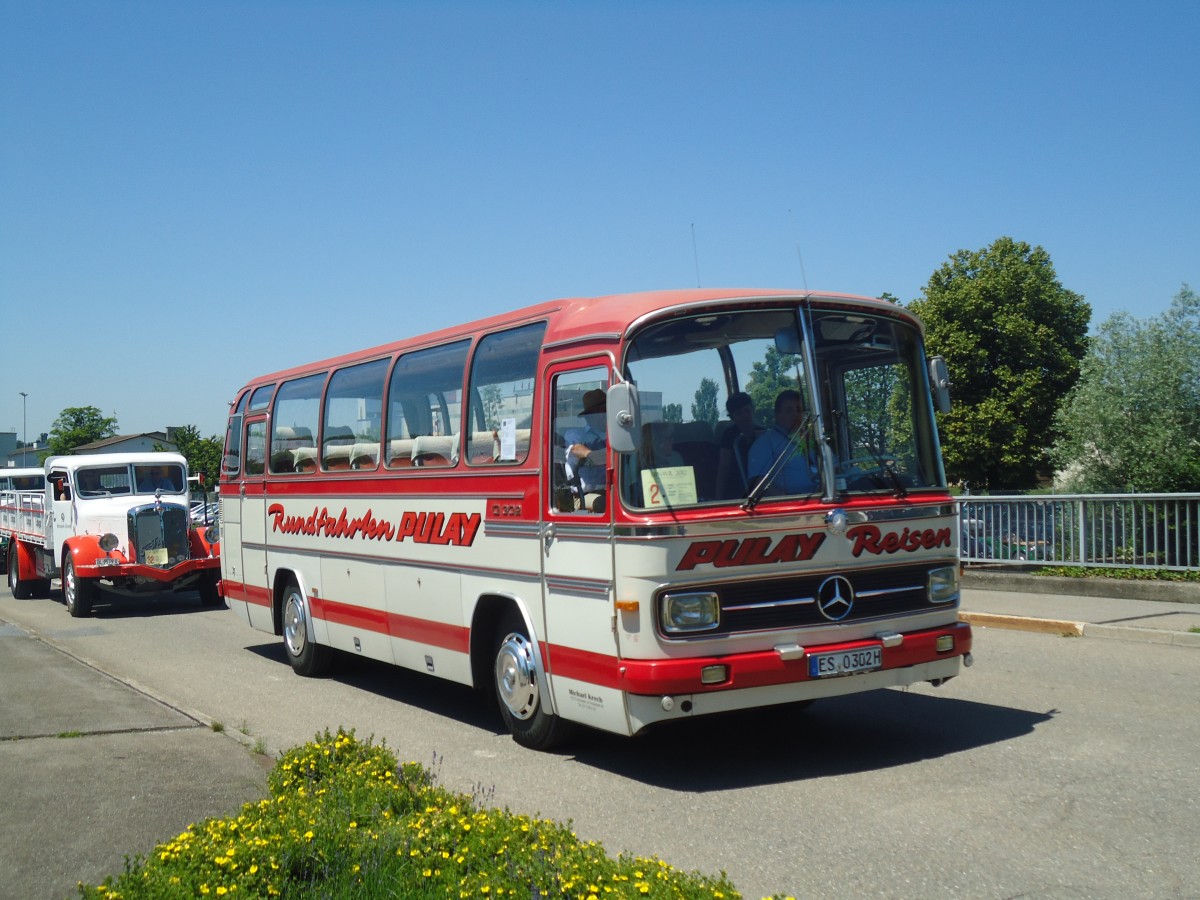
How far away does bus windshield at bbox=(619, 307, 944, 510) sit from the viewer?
7.19 meters

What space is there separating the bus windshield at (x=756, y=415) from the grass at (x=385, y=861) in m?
2.39

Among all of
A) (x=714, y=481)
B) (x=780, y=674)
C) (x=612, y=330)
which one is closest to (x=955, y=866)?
(x=780, y=674)

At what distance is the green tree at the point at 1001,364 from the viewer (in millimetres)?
44344

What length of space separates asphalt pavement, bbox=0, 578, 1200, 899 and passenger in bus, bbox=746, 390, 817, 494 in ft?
11.7

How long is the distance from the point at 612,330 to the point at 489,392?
178 centimetres

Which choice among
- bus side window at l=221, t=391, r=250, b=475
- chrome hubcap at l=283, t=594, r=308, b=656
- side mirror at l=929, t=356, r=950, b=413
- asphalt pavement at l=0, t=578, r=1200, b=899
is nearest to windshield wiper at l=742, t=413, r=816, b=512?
side mirror at l=929, t=356, r=950, b=413

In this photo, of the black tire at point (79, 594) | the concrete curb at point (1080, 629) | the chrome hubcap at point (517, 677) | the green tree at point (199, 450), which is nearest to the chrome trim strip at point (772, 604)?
the chrome hubcap at point (517, 677)

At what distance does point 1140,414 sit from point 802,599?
18.6 m

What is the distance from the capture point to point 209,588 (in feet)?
70.2

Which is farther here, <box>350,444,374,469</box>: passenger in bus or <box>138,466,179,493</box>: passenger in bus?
<box>138,466,179,493</box>: passenger in bus

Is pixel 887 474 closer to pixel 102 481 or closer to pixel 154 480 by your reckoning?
pixel 154 480

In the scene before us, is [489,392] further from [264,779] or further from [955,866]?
[955,866]

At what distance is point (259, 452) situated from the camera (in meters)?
13.7

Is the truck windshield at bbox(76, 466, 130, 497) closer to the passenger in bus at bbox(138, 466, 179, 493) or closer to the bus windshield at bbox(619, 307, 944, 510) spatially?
the passenger in bus at bbox(138, 466, 179, 493)
